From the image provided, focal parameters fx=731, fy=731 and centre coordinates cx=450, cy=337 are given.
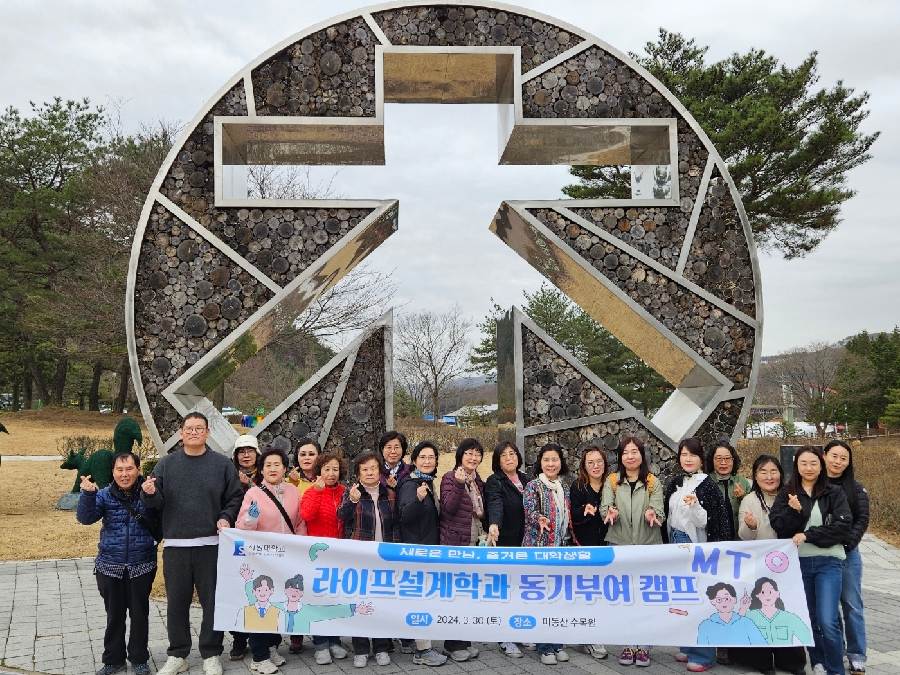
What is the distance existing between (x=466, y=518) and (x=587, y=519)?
77cm

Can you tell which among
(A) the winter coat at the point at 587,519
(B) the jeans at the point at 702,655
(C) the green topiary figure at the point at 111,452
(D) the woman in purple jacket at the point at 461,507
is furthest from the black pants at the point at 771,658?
(C) the green topiary figure at the point at 111,452

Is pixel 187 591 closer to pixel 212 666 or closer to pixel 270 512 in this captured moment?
pixel 212 666

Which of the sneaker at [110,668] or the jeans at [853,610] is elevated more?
the jeans at [853,610]

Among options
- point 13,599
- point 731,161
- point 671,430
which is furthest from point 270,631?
point 731,161

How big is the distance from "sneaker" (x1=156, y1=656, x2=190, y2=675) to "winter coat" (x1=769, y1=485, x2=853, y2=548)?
11.6ft

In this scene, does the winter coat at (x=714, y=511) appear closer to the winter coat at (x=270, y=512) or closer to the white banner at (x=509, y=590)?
the white banner at (x=509, y=590)

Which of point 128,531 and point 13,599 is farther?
point 13,599

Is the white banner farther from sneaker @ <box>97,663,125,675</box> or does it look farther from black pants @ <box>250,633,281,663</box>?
sneaker @ <box>97,663,125,675</box>

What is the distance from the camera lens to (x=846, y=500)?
164 inches

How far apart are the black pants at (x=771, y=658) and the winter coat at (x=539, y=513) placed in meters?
1.23

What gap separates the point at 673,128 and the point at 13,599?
6.93m

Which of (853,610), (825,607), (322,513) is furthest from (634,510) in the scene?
(322,513)

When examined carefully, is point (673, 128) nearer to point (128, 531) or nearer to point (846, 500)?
point (846, 500)

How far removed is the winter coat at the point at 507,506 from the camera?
459 centimetres
